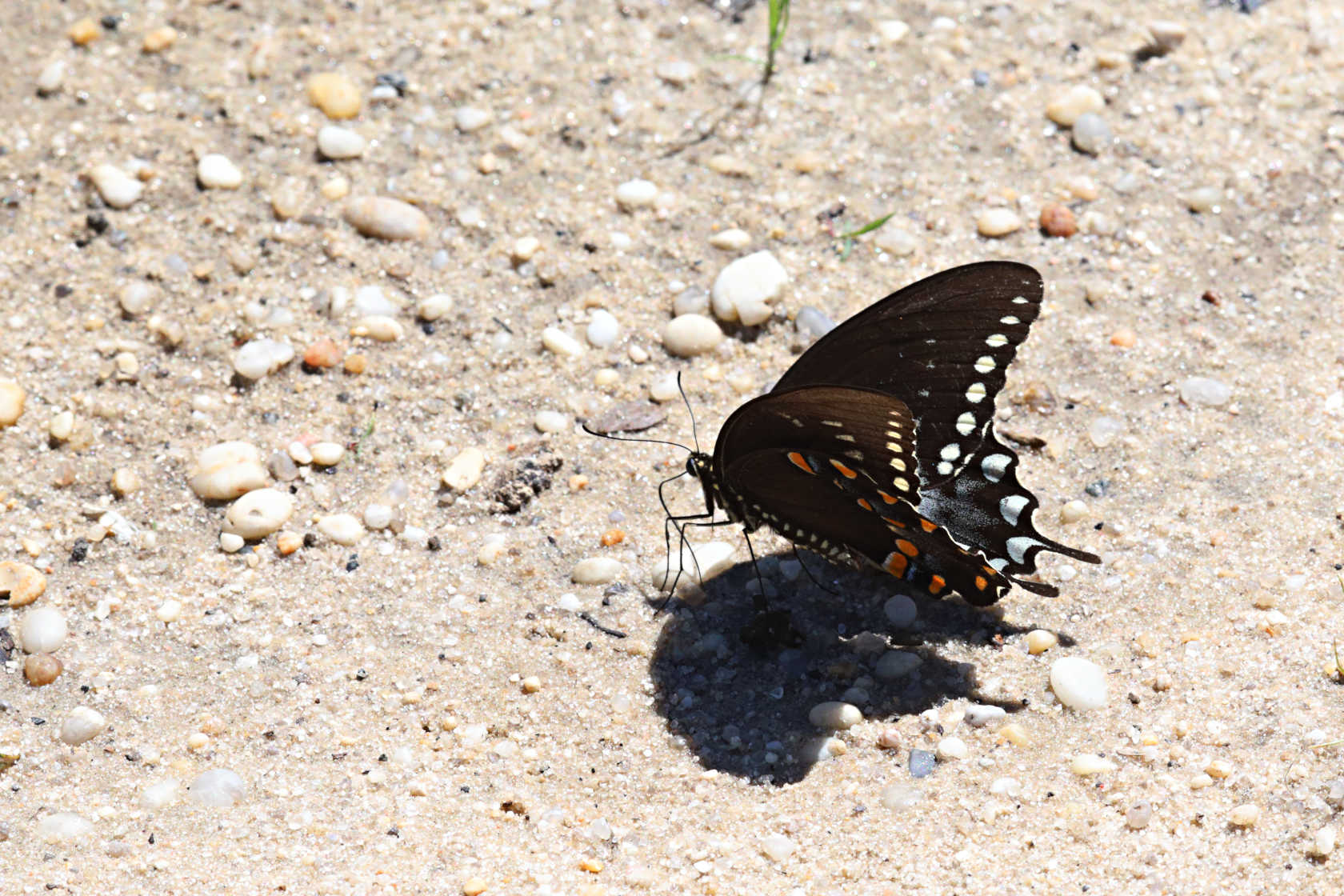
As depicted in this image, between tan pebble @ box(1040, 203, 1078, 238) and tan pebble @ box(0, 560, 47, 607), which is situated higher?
tan pebble @ box(1040, 203, 1078, 238)

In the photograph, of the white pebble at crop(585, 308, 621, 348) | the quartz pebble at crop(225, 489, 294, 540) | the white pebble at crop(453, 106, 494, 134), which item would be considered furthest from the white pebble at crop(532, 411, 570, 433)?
the white pebble at crop(453, 106, 494, 134)

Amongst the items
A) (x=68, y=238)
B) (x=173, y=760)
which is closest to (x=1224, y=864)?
(x=173, y=760)

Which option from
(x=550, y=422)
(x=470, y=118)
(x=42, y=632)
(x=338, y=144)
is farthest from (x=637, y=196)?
(x=42, y=632)

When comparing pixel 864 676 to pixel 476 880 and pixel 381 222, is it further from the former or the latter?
pixel 381 222

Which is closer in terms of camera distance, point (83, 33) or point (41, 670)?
point (41, 670)

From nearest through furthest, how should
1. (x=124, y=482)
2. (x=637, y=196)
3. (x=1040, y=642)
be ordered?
(x=1040, y=642), (x=124, y=482), (x=637, y=196)

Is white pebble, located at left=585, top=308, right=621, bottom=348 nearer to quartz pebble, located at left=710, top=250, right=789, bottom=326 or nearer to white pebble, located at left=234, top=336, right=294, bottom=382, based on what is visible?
quartz pebble, located at left=710, top=250, right=789, bottom=326

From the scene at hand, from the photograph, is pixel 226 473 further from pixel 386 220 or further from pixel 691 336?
pixel 691 336
